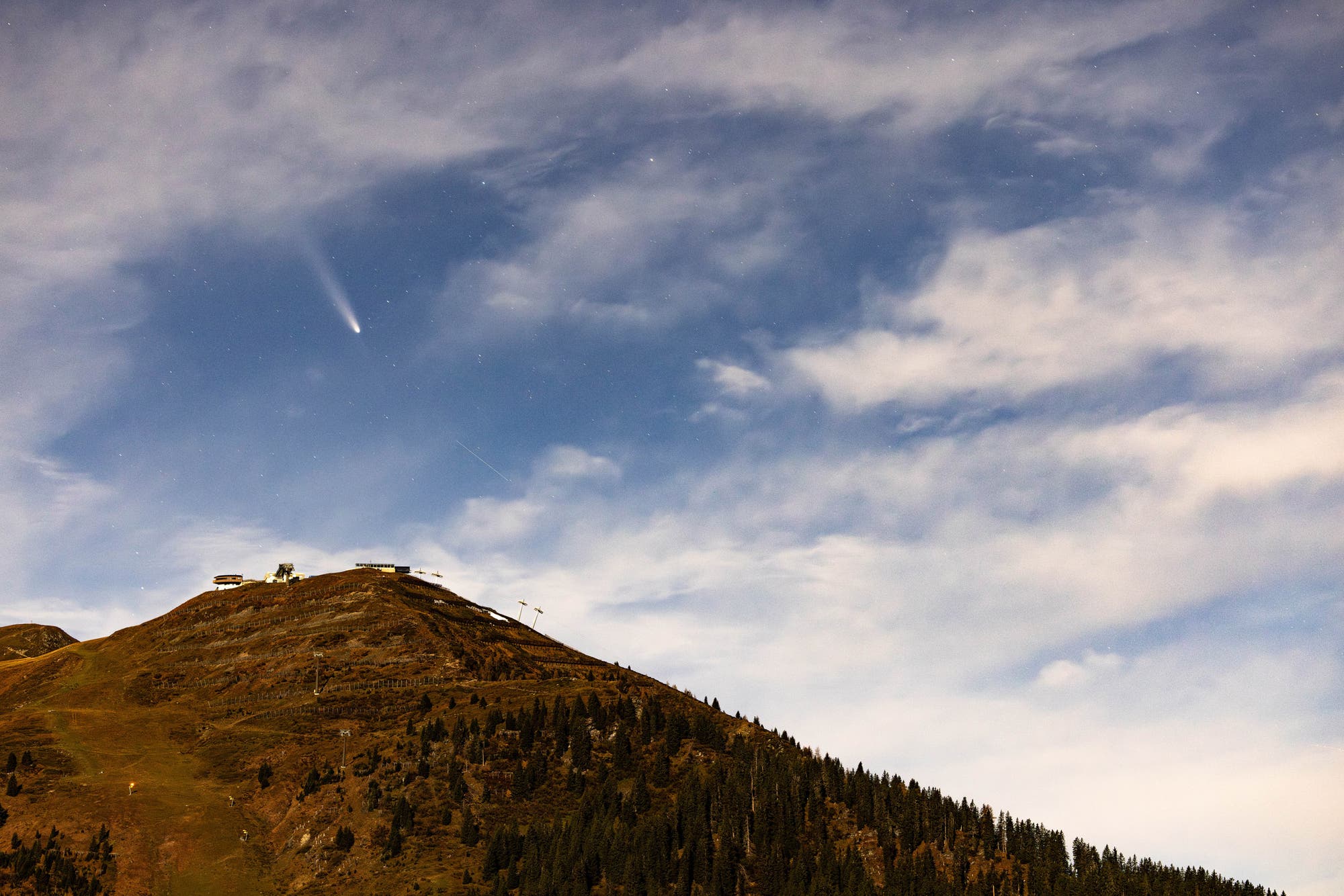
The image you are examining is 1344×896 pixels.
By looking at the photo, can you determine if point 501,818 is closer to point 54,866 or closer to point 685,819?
point 685,819

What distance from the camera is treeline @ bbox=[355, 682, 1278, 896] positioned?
14800cm

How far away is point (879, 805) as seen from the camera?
177625 millimetres

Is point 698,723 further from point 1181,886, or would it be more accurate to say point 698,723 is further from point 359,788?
point 1181,886

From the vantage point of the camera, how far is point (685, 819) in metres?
160

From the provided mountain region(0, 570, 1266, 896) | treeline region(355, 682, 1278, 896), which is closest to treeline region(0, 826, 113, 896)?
mountain region(0, 570, 1266, 896)

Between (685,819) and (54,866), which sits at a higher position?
(685,819)

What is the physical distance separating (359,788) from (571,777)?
120 ft

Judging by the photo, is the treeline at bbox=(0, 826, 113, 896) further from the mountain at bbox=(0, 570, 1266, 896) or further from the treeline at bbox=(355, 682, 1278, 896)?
the treeline at bbox=(355, 682, 1278, 896)

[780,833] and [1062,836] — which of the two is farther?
[1062,836]

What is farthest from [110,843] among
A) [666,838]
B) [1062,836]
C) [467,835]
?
[1062,836]

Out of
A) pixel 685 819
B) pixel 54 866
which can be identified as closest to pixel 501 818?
pixel 685 819

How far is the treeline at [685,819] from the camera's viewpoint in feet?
486

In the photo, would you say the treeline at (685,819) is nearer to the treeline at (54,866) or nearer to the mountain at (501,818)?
the mountain at (501,818)

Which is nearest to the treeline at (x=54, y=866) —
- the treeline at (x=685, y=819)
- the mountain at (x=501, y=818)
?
the mountain at (x=501, y=818)
